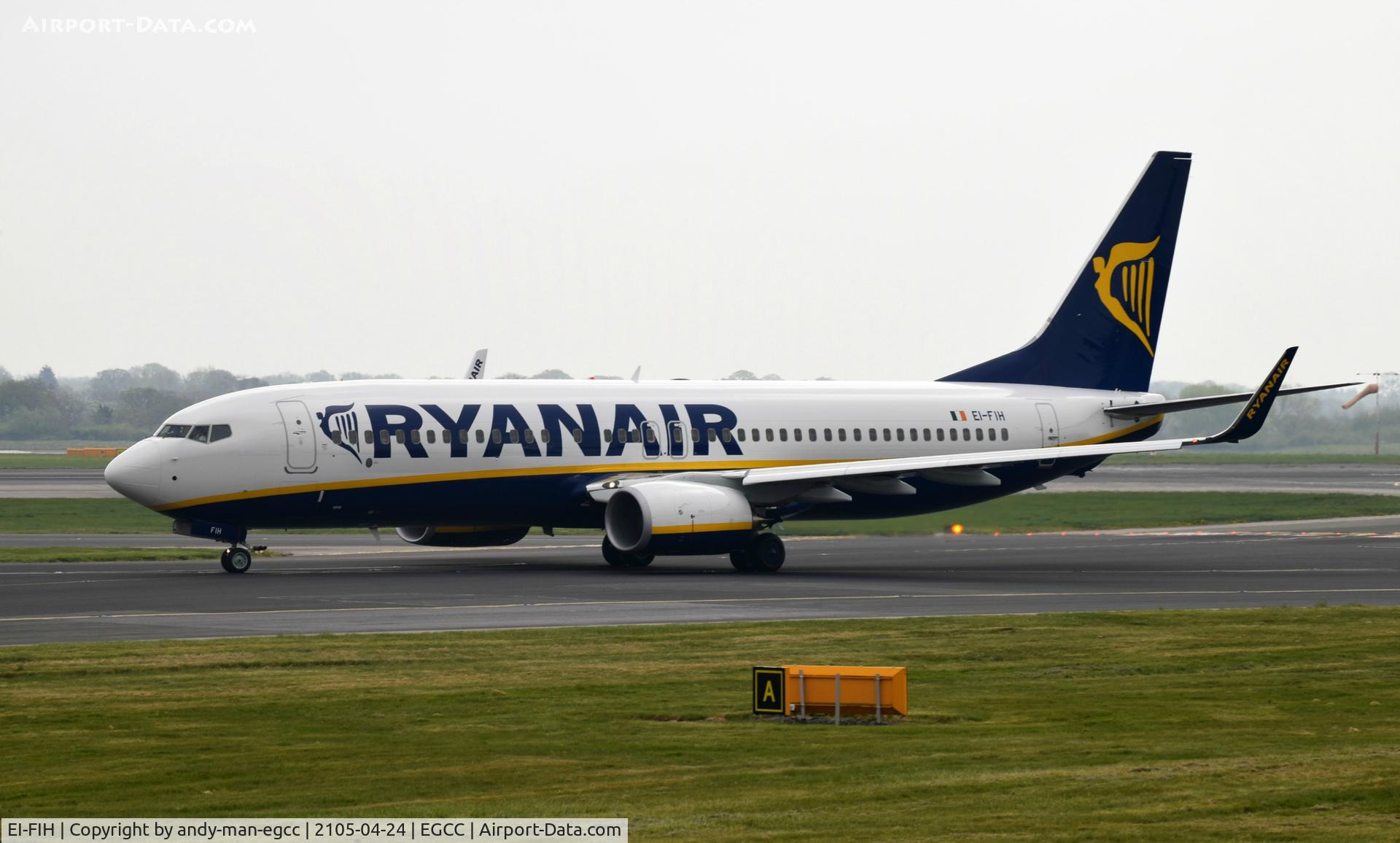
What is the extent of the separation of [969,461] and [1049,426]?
7974 millimetres

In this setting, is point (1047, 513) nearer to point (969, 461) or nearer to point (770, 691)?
point (969, 461)

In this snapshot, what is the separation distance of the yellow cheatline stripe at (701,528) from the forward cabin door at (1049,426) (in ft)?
37.3

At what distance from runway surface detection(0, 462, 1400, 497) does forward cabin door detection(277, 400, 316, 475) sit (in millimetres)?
40235

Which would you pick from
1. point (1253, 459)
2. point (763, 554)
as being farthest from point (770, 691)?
point (1253, 459)

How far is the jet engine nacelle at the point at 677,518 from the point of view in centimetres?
4075

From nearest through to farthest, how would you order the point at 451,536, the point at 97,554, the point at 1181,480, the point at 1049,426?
the point at 451,536 < the point at 97,554 < the point at 1049,426 < the point at 1181,480

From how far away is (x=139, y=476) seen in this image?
39.7 metres

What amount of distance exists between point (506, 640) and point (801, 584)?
13.0 m

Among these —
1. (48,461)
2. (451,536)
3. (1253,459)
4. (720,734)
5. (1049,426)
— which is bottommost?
(720,734)

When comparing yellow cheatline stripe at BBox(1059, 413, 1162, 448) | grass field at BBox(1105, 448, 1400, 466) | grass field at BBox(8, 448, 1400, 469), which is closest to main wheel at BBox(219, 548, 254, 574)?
yellow cheatline stripe at BBox(1059, 413, 1162, 448)

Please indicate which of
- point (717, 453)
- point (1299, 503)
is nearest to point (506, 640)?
point (717, 453)

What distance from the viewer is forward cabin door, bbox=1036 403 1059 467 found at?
5003cm

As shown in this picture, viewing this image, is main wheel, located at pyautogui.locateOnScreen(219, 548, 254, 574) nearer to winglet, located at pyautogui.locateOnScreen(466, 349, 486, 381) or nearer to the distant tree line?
winglet, located at pyautogui.locateOnScreen(466, 349, 486, 381)

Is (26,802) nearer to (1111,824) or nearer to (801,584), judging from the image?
(1111,824)
